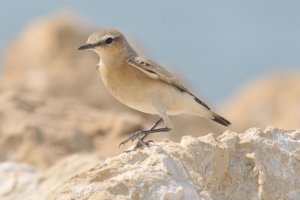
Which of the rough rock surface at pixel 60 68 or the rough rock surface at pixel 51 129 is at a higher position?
the rough rock surface at pixel 60 68

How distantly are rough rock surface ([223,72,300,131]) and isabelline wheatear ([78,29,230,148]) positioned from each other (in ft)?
45.7

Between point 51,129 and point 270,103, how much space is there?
1598 cm

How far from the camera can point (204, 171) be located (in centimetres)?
900

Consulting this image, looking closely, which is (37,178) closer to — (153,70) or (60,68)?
(153,70)

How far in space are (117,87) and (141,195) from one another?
3.28 metres

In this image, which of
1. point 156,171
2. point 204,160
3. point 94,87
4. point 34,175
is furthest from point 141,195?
point 94,87

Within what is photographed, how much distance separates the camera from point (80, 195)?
825 cm

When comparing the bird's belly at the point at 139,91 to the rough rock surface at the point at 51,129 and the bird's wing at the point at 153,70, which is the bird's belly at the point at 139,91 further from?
the rough rock surface at the point at 51,129

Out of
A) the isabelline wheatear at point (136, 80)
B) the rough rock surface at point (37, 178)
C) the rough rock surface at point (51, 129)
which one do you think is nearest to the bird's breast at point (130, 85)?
the isabelline wheatear at point (136, 80)

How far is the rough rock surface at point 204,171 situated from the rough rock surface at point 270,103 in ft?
53.8

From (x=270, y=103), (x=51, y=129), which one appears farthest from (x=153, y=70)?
(x=270, y=103)

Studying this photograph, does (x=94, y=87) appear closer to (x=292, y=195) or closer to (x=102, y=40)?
(x=102, y=40)

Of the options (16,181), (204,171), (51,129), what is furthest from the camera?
(51,129)

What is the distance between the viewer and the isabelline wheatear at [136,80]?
11461mm
